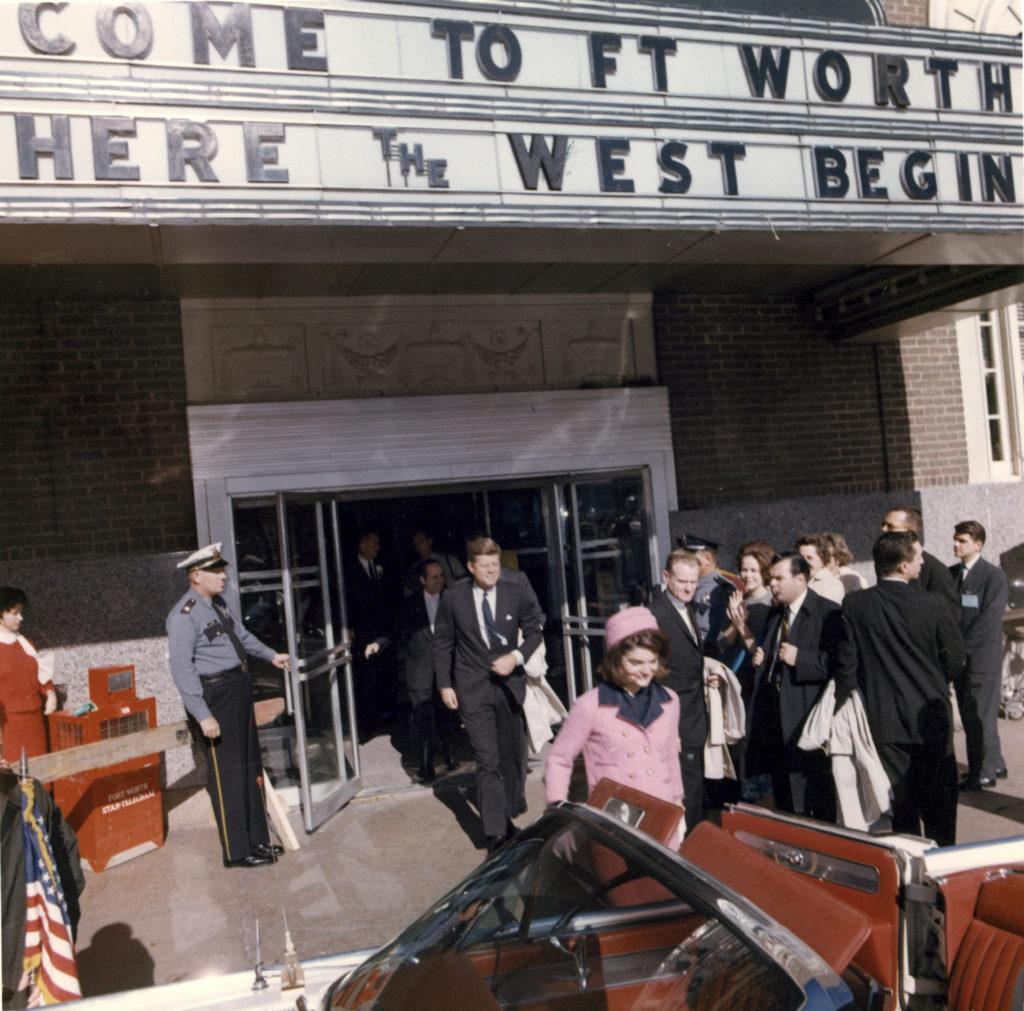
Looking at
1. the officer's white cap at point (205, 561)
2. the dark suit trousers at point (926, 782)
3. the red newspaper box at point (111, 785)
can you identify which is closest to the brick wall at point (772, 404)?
the dark suit trousers at point (926, 782)

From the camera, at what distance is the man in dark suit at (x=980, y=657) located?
19.3ft

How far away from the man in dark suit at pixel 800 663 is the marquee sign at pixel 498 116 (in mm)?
2168

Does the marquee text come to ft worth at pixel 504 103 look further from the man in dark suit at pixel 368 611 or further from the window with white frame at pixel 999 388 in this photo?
the man in dark suit at pixel 368 611

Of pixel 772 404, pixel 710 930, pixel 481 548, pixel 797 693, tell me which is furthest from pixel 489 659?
pixel 772 404

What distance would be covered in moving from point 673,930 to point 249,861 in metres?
4.18

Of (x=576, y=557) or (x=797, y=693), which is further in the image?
(x=576, y=557)

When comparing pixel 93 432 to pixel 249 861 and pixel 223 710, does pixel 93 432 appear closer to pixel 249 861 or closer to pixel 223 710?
pixel 223 710

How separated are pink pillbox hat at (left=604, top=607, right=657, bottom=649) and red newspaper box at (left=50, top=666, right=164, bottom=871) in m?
3.45

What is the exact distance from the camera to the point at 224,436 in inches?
253

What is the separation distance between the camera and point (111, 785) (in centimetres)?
557

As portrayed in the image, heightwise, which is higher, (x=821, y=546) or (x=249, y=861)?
(x=821, y=546)

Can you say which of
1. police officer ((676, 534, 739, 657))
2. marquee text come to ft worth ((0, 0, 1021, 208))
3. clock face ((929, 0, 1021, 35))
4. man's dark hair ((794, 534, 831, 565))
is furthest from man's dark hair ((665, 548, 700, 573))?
clock face ((929, 0, 1021, 35))

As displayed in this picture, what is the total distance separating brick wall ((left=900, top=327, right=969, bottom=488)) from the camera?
8469 millimetres

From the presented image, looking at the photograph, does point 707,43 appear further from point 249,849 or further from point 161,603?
point 249,849
